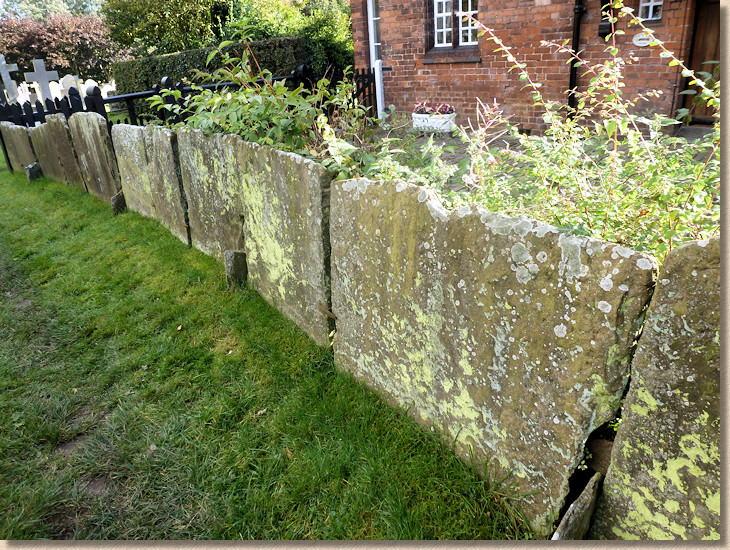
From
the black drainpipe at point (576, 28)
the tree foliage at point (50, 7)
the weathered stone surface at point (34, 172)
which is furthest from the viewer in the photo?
the tree foliage at point (50, 7)

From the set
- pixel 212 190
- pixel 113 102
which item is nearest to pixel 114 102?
pixel 113 102

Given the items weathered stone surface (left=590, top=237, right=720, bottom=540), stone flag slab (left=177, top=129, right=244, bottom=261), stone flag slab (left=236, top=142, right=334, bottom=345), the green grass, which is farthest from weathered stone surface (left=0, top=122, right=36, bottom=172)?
weathered stone surface (left=590, top=237, right=720, bottom=540)

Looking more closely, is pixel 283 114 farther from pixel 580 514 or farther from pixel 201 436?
pixel 580 514

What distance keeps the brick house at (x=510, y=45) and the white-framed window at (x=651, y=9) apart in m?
0.01

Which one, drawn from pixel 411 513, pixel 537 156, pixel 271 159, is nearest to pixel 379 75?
pixel 271 159

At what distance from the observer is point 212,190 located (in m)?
4.10

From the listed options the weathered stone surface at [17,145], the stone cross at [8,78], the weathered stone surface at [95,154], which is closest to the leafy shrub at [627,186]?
the weathered stone surface at [95,154]

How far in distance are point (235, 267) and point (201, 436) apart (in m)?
1.60

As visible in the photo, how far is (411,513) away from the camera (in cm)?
199

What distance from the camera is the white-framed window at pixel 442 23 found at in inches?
370

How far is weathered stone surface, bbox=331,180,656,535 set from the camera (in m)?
1.52

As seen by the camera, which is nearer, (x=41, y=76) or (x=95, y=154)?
(x=95, y=154)

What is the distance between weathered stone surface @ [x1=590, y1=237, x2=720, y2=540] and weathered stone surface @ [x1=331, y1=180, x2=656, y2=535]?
0.26 feet

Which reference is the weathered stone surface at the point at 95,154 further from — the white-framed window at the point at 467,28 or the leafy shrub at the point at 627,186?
the white-framed window at the point at 467,28
